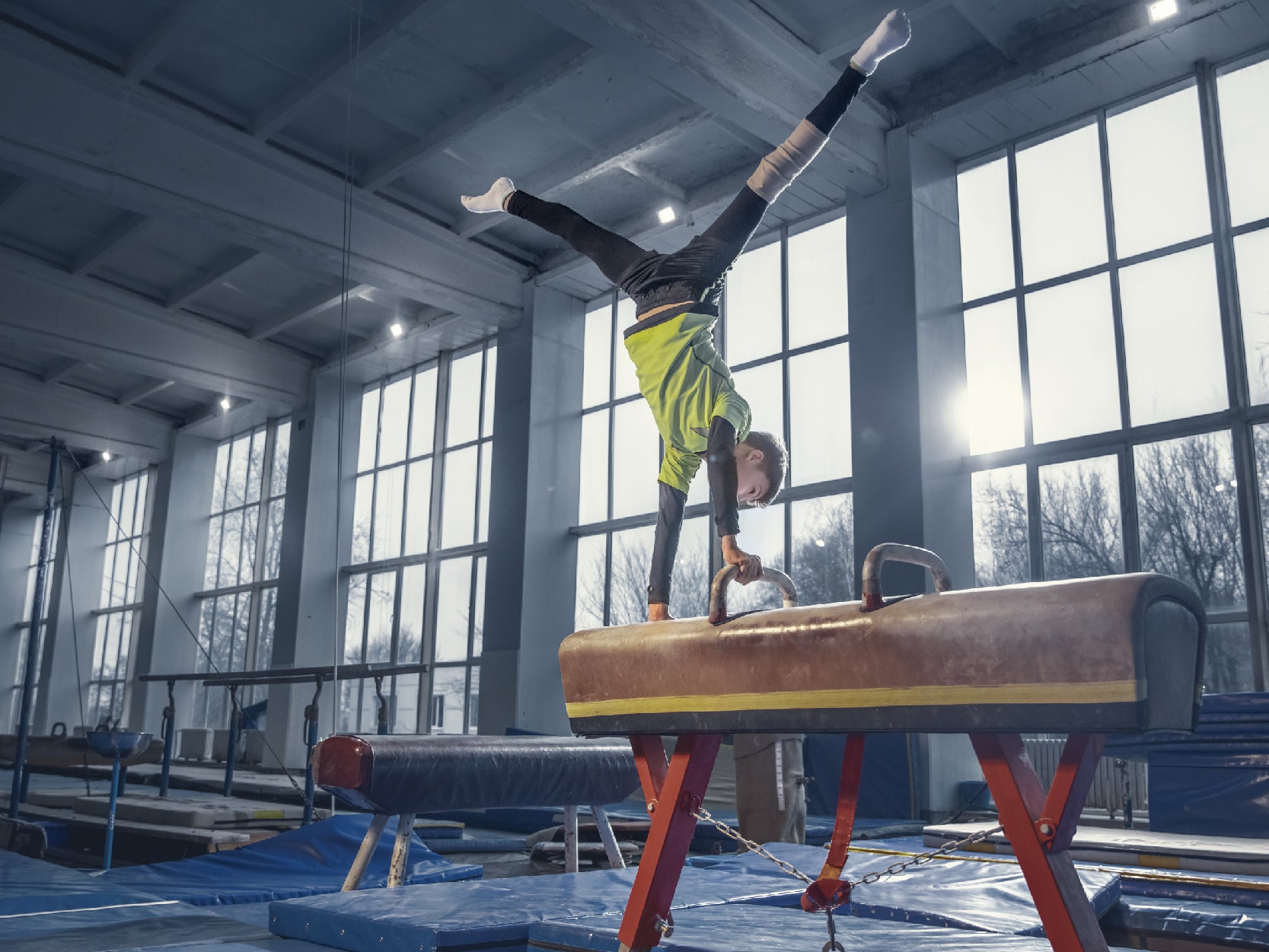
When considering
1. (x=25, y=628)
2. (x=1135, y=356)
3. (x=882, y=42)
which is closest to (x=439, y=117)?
(x=1135, y=356)

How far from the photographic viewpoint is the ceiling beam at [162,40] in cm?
747

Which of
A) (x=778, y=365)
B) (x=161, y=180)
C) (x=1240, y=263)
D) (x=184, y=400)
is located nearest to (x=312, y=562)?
(x=184, y=400)

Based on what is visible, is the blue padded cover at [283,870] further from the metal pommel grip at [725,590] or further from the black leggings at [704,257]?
the black leggings at [704,257]

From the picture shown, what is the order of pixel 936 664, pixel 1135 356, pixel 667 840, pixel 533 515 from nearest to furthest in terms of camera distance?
pixel 936 664 < pixel 667 840 < pixel 1135 356 < pixel 533 515

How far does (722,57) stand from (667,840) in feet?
21.0

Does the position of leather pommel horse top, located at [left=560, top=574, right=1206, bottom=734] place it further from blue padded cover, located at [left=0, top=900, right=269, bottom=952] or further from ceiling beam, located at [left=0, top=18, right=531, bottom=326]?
ceiling beam, located at [left=0, top=18, right=531, bottom=326]

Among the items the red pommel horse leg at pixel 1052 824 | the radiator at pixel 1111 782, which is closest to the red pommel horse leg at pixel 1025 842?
the red pommel horse leg at pixel 1052 824

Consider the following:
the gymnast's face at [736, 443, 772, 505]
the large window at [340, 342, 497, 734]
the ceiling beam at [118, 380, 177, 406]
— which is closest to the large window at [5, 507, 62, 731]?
the ceiling beam at [118, 380, 177, 406]

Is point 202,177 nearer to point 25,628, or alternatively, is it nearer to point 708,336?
point 708,336

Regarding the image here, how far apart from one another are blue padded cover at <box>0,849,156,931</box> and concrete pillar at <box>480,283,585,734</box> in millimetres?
6595

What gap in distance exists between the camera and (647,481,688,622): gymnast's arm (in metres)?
3.03

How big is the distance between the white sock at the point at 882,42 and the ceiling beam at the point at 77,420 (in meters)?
15.8

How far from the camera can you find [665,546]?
3129 mm

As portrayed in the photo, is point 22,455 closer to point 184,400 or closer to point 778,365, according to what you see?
point 184,400
